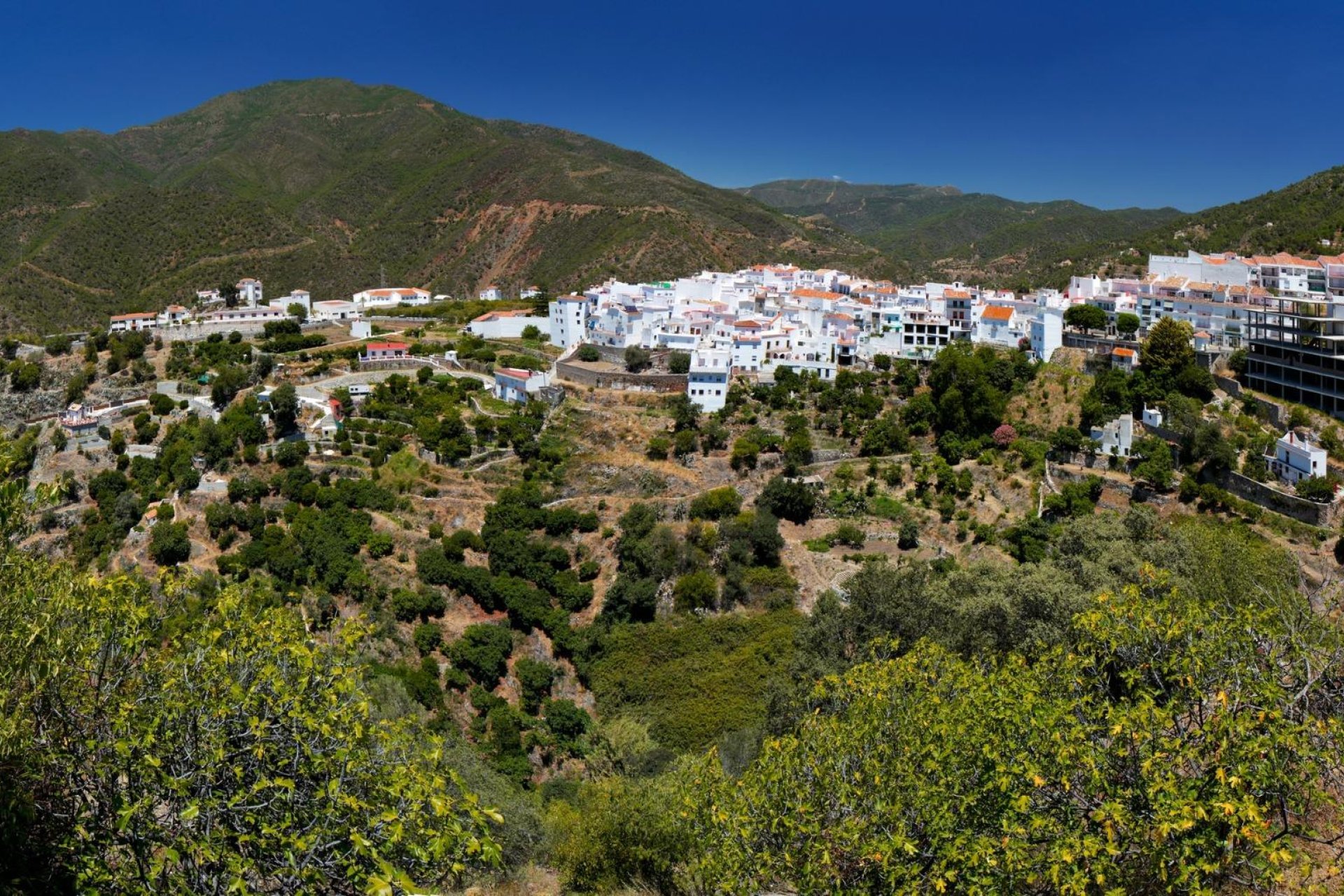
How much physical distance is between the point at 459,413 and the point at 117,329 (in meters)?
28.6

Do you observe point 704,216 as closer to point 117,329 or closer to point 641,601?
point 117,329

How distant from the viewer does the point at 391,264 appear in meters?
94.3

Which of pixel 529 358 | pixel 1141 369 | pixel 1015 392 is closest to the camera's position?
pixel 1141 369

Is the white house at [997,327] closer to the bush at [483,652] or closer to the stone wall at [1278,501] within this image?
the stone wall at [1278,501]

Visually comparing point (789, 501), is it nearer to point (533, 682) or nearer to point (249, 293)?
point (533, 682)

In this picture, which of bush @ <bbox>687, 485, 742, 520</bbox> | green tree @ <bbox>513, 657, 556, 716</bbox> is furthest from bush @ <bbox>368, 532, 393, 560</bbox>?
bush @ <bbox>687, 485, 742, 520</bbox>

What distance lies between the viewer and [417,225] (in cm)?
10094

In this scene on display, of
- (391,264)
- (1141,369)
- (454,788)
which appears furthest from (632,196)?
(454,788)

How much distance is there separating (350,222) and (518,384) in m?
76.8

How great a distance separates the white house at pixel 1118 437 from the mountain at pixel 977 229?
1913 inches

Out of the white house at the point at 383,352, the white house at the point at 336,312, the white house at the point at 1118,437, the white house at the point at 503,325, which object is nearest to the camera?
the white house at the point at 1118,437

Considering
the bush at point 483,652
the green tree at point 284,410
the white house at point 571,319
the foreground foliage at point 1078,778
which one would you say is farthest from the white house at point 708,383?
the foreground foliage at point 1078,778

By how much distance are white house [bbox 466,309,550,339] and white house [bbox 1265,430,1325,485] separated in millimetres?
36115

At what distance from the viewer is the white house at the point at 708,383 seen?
124 feet
